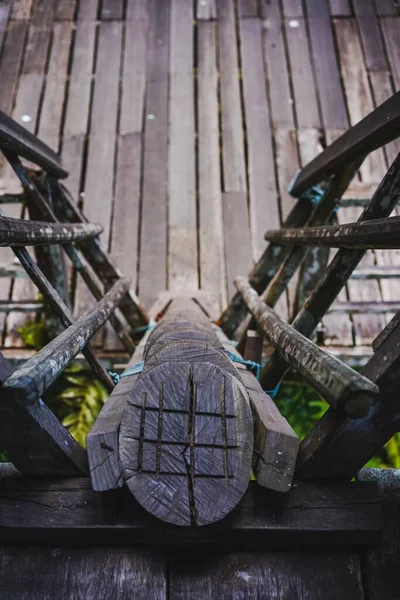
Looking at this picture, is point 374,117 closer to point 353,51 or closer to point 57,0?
point 353,51

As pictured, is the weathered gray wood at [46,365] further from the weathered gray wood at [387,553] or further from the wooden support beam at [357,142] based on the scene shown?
the wooden support beam at [357,142]

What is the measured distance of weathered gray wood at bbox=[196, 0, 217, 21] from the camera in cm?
623

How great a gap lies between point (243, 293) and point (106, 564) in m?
1.97

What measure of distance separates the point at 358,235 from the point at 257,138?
3645mm

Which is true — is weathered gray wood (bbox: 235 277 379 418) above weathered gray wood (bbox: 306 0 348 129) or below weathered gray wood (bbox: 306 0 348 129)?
below

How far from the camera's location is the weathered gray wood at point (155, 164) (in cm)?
458

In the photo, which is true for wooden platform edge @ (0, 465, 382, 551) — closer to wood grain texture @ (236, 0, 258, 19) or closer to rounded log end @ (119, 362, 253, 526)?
rounded log end @ (119, 362, 253, 526)

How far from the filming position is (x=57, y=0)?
6.34 m

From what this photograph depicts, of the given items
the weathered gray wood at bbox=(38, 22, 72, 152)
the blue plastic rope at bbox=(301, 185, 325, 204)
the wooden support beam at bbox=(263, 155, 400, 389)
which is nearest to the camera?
the wooden support beam at bbox=(263, 155, 400, 389)

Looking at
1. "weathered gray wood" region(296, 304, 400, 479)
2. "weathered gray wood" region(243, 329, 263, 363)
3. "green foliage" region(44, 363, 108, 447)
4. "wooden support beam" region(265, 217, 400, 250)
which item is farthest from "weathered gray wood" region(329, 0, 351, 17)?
"weathered gray wood" region(296, 304, 400, 479)

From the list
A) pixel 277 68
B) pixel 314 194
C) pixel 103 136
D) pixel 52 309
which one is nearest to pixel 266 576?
pixel 52 309

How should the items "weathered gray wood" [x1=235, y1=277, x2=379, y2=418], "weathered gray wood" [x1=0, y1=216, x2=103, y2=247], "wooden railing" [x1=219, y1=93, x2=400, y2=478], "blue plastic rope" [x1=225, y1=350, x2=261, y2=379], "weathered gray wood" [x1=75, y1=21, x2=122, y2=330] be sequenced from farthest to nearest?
"weathered gray wood" [x1=75, y1=21, x2=122, y2=330], "blue plastic rope" [x1=225, y1=350, x2=261, y2=379], "weathered gray wood" [x1=0, y1=216, x2=103, y2=247], "wooden railing" [x1=219, y1=93, x2=400, y2=478], "weathered gray wood" [x1=235, y1=277, x2=379, y2=418]

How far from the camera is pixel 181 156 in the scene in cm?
521

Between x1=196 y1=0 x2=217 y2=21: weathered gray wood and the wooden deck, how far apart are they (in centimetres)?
2
